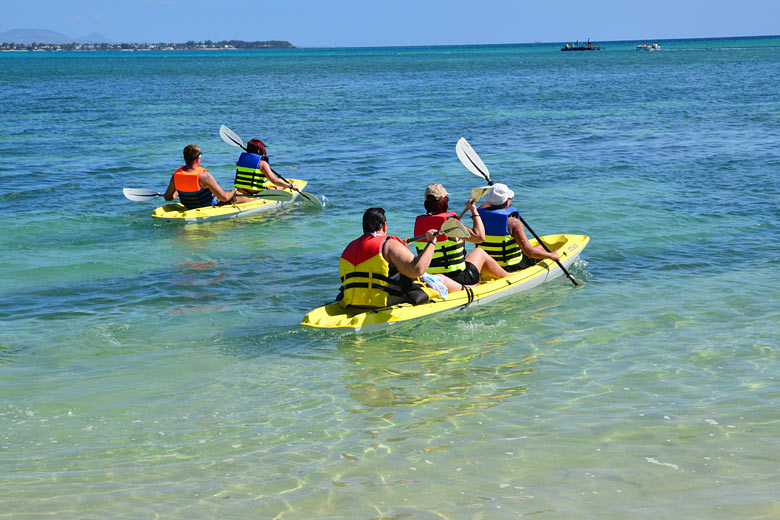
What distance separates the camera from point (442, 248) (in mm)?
8914

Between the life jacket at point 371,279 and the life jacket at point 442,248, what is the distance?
430 millimetres

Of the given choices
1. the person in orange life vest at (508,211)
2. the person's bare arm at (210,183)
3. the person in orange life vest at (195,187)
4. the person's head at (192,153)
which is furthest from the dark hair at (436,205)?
the person's bare arm at (210,183)

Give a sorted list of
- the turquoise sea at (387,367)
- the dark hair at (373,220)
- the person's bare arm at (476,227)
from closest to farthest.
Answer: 1. the turquoise sea at (387,367)
2. the dark hair at (373,220)
3. the person's bare arm at (476,227)

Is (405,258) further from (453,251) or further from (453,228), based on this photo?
(453,251)

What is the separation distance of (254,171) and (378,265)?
25.6 ft

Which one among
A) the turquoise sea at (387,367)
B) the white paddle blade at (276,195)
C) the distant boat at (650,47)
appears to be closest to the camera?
the turquoise sea at (387,367)

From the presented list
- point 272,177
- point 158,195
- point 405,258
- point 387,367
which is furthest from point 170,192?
point 387,367

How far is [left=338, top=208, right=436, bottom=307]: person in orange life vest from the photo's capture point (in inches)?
314

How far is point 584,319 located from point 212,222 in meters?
7.95

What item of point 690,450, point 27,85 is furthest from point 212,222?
point 27,85

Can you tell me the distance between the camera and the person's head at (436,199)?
27.9ft

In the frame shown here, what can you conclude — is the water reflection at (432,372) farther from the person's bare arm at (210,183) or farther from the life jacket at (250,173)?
the life jacket at (250,173)

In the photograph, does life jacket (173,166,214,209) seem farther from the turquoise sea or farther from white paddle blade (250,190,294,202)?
white paddle blade (250,190,294,202)

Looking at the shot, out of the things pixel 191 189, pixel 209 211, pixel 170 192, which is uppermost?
pixel 191 189
